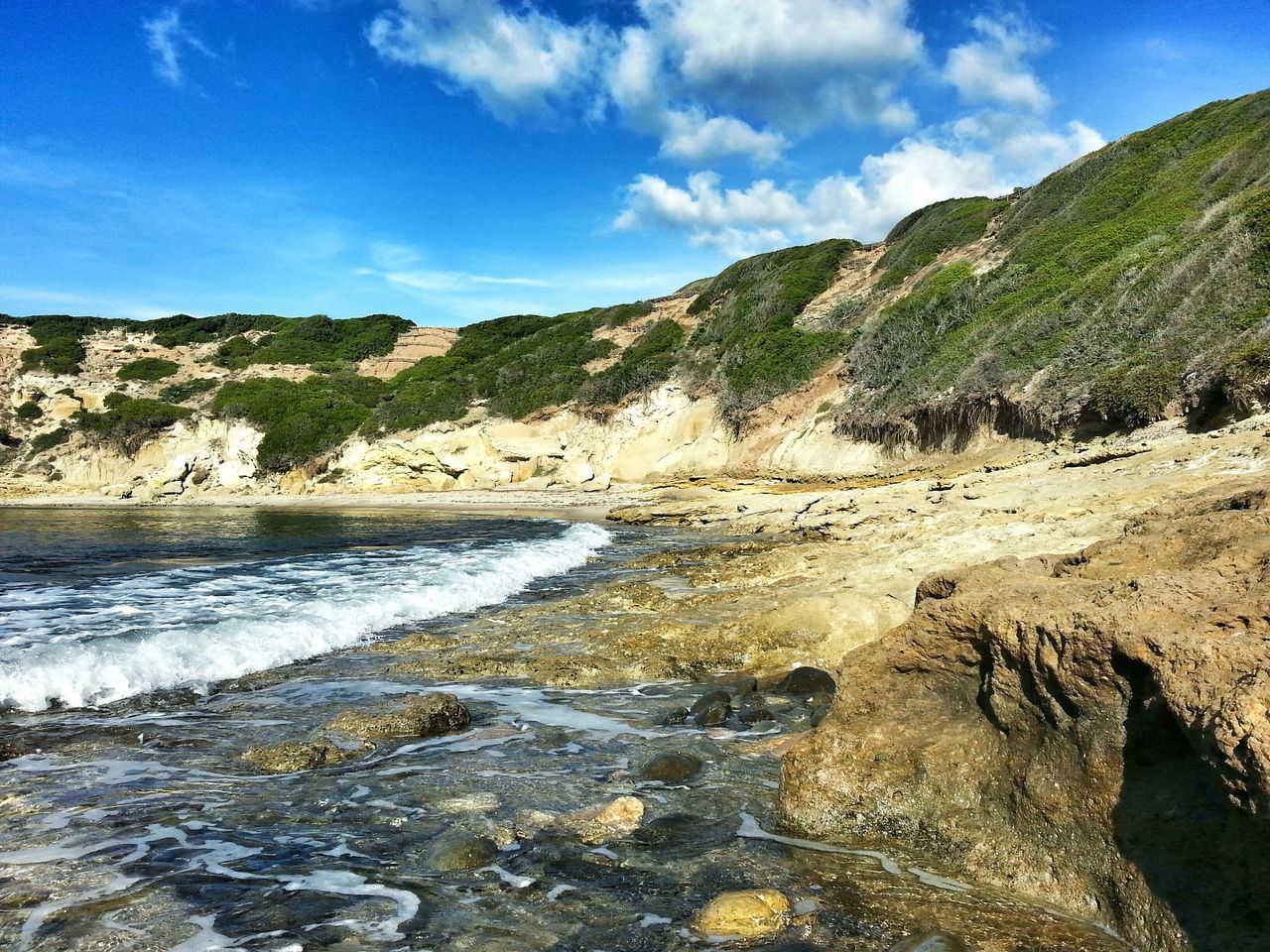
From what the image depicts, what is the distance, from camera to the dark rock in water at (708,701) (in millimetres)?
6160

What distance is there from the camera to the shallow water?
3.14m

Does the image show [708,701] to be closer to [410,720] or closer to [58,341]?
[410,720]

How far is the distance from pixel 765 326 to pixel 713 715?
35.9 m

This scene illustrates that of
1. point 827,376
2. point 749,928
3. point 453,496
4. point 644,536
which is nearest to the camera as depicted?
point 749,928

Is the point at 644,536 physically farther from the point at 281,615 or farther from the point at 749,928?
the point at 749,928

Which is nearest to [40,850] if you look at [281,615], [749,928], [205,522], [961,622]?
[749,928]

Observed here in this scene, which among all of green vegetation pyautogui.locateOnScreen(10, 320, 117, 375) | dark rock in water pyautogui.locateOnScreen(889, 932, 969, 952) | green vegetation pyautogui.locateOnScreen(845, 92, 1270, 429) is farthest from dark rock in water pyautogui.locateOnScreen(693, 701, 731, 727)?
green vegetation pyautogui.locateOnScreen(10, 320, 117, 375)

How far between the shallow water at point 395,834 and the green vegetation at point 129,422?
44.7 metres

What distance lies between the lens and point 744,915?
3111 millimetres

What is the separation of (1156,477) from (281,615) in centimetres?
1250

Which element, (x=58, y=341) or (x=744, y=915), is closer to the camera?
(x=744, y=915)

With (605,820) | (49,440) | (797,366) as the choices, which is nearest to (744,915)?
(605,820)

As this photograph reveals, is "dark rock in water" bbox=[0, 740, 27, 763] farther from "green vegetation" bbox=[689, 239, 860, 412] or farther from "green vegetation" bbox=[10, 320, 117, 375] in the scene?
"green vegetation" bbox=[10, 320, 117, 375]

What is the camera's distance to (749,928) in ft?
10.0
